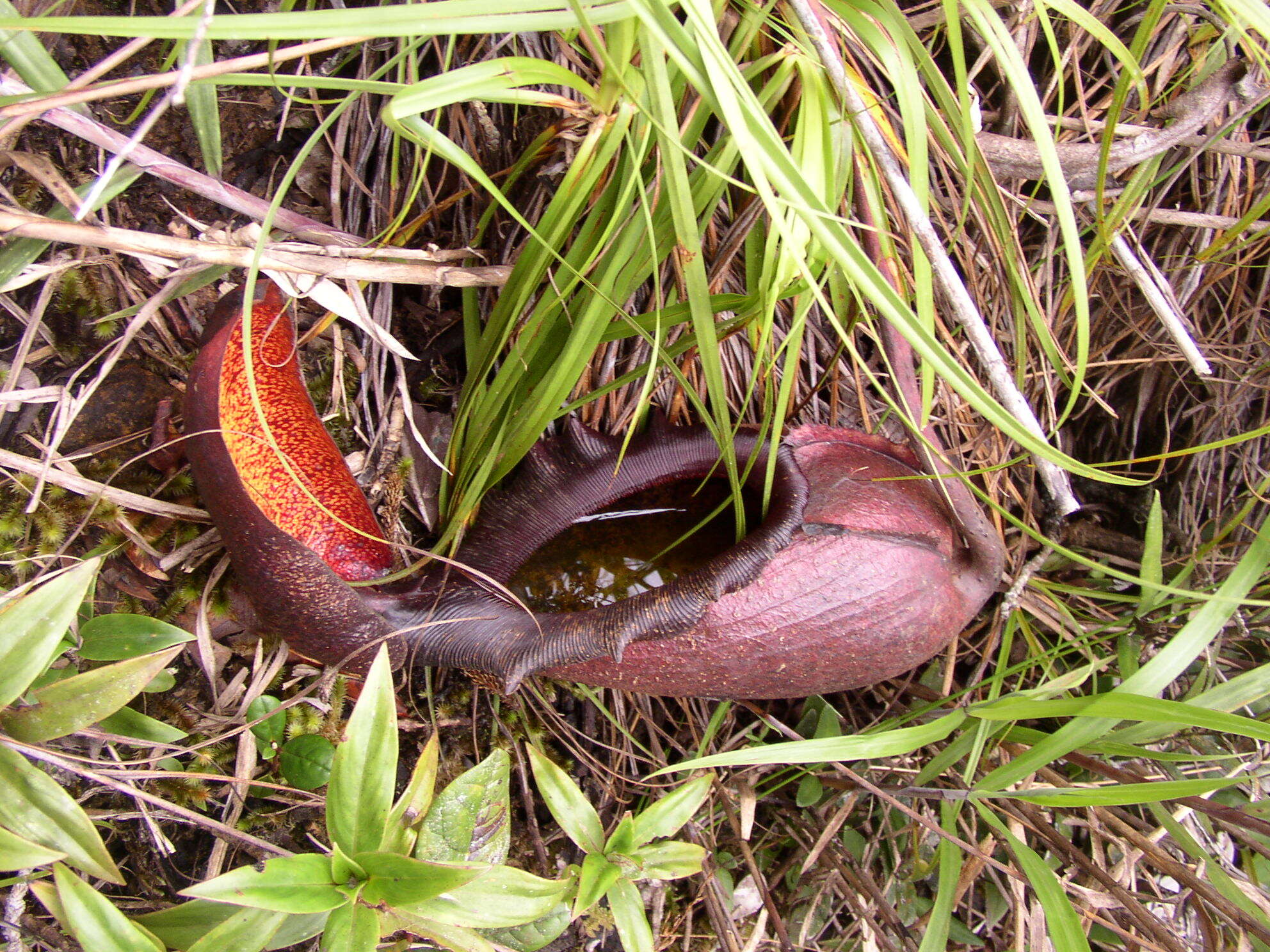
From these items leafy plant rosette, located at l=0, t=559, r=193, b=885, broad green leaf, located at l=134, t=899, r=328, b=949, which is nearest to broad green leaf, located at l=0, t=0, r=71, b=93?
leafy plant rosette, located at l=0, t=559, r=193, b=885

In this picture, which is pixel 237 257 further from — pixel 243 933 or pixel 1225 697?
pixel 1225 697

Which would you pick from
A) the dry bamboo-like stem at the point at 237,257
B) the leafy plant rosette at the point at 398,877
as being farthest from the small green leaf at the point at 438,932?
the dry bamboo-like stem at the point at 237,257

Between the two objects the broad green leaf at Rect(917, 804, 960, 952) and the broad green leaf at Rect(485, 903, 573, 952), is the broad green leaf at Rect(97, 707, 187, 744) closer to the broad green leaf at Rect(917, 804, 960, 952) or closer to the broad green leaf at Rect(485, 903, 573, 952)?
the broad green leaf at Rect(485, 903, 573, 952)

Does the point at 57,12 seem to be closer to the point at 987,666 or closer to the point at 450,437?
the point at 450,437

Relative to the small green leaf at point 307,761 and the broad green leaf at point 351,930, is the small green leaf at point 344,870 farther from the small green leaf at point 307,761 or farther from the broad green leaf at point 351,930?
the small green leaf at point 307,761

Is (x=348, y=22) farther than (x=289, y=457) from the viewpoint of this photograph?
No

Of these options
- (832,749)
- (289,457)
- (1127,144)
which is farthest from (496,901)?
(1127,144)
